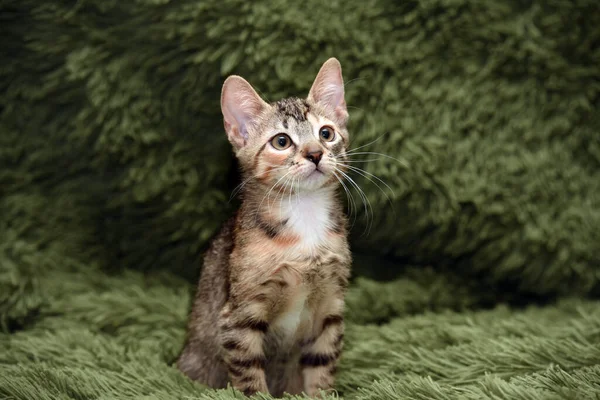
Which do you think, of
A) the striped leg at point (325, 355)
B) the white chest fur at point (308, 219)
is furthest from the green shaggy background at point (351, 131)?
the white chest fur at point (308, 219)

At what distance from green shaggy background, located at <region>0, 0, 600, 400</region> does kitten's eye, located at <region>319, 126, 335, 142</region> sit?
1.49 ft

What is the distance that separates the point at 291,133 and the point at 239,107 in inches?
5.3

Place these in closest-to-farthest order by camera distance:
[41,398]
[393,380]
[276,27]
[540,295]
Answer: [41,398], [393,380], [276,27], [540,295]

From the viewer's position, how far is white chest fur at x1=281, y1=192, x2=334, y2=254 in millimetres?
1483

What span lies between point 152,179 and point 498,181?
942 mm

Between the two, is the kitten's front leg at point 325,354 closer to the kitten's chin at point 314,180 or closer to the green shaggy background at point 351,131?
the kitten's chin at point 314,180

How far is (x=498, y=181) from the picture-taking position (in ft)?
6.73

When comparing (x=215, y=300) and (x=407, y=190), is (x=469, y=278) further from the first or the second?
(x=215, y=300)

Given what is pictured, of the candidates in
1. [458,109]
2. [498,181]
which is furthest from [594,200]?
[458,109]

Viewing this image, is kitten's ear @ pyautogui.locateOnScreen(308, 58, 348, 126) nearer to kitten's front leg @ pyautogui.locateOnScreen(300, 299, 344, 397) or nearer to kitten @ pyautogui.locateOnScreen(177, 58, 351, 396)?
kitten @ pyautogui.locateOnScreen(177, 58, 351, 396)

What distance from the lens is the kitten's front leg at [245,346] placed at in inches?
57.5

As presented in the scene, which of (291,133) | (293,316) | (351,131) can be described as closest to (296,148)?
(291,133)

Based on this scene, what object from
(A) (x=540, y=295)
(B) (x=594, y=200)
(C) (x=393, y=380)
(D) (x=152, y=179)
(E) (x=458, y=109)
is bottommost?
(A) (x=540, y=295)

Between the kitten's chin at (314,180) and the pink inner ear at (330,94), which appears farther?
the pink inner ear at (330,94)
